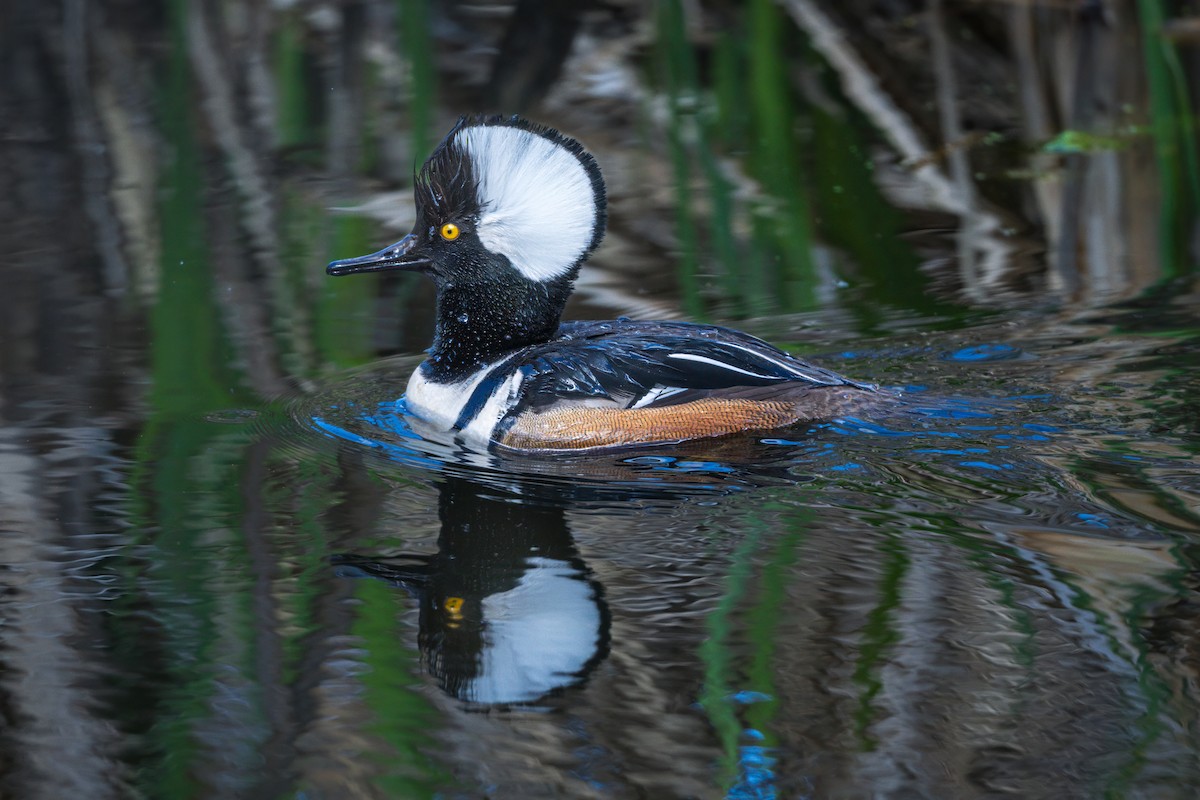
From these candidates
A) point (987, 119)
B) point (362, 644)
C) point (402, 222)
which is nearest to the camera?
point (362, 644)

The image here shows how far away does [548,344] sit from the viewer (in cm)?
562

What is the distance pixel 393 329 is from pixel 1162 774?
14.7 feet

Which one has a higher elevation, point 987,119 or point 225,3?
point 225,3

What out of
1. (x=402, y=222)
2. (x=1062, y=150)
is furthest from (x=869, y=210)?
(x=402, y=222)

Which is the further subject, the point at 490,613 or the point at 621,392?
the point at 621,392

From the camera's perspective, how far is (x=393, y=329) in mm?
6859

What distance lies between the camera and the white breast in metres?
5.48

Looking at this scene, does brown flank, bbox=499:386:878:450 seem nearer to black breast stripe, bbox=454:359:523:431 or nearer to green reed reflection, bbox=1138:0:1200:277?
black breast stripe, bbox=454:359:523:431

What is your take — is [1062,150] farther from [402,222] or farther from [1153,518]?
[1153,518]

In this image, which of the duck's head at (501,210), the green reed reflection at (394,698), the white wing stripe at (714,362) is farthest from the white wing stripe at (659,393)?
the green reed reflection at (394,698)

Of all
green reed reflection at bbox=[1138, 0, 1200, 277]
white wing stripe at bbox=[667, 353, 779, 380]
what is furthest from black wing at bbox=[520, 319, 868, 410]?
green reed reflection at bbox=[1138, 0, 1200, 277]

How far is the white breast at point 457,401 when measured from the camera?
548 centimetres

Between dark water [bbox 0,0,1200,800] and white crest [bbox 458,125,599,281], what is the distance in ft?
2.68

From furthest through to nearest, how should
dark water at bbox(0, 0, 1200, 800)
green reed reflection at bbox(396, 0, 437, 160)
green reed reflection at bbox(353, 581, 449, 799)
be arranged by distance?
green reed reflection at bbox(396, 0, 437, 160), dark water at bbox(0, 0, 1200, 800), green reed reflection at bbox(353, 581, 449, 799)
